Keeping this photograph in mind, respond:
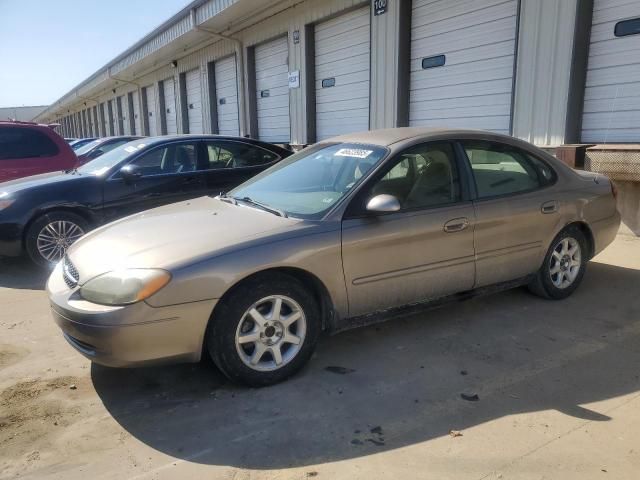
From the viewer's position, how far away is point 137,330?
2.79m

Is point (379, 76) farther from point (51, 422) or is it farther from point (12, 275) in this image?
point (51, 422)

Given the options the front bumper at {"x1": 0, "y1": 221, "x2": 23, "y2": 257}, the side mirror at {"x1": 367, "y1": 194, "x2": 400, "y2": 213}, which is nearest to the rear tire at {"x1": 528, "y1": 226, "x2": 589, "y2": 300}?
the side mirror at {"x1": 367, "y1": 194, "x2": 400, "y2": 213}

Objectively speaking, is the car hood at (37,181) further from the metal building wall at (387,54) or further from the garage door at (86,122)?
the garage door at (86,122)

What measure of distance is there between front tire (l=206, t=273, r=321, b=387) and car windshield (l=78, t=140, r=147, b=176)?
13.7 feet

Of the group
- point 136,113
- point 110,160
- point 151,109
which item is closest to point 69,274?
point 110,160

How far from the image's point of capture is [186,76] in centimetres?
2030

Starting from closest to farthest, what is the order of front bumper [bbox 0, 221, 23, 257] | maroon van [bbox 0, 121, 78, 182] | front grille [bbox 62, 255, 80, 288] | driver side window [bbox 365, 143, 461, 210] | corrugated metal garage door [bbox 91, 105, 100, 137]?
front grille [bbox 62, 255, 80, 288]
driver side window [bbox 365, 143, 461, 210]
front bumper [bbox 0, 221, 23, 257]
maroon van [bbox 0, 121, 78, 182]
corrugated metal garage door [bbox 91, 105, 100, 137]

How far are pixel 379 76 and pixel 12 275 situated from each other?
24.8 feet

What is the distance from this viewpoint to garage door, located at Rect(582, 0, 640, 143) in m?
6.75

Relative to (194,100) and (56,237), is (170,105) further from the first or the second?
(56,237)

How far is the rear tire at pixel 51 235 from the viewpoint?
600 cm

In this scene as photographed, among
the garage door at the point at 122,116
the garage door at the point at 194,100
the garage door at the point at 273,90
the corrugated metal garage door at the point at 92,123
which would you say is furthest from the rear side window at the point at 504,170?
the corrugated metal garage door at the point at 92,123

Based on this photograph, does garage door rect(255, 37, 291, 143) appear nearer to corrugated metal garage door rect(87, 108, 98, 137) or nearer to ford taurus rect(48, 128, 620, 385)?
ford taurus rect(48, 128, 620, 385)

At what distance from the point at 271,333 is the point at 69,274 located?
4.47 ft
